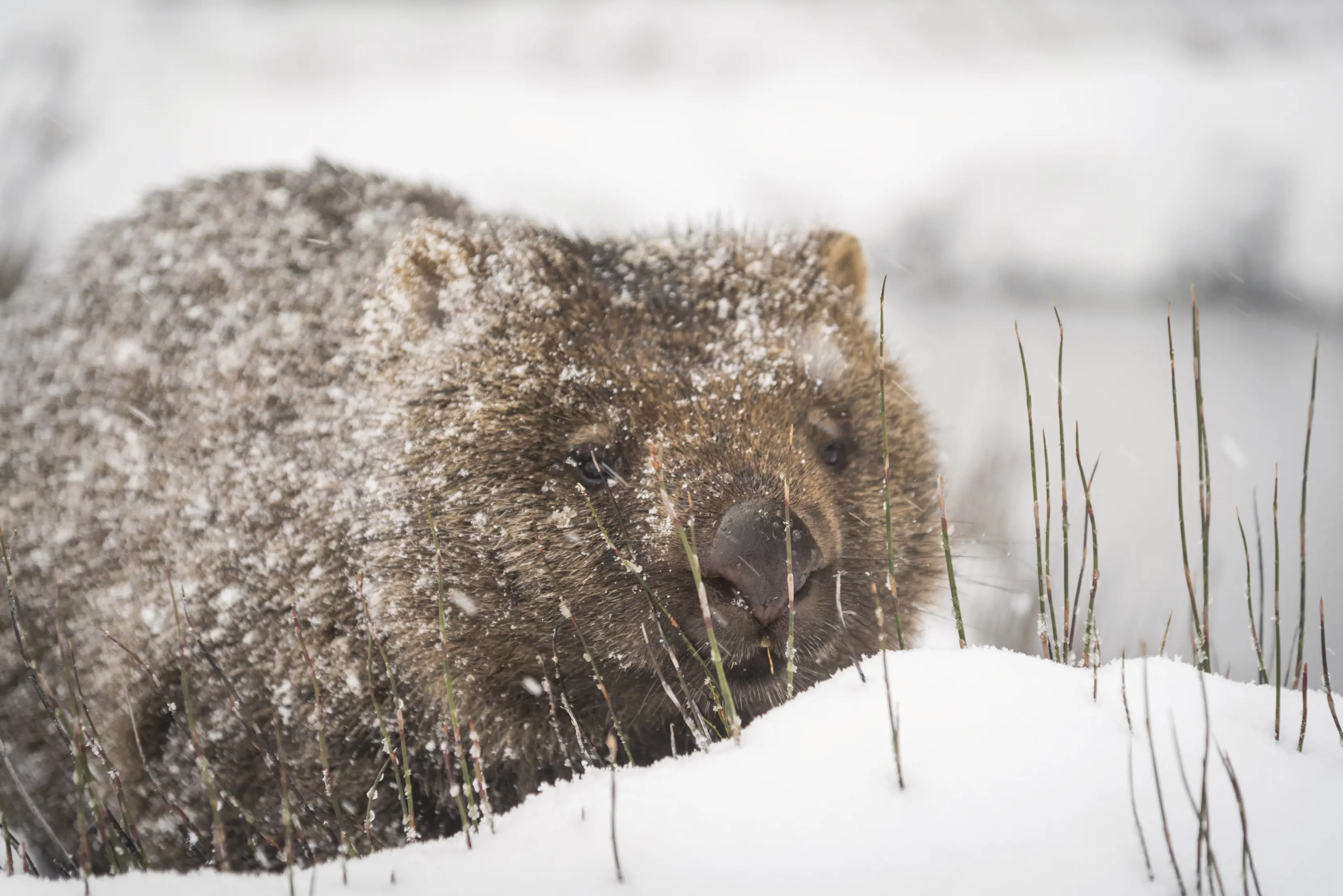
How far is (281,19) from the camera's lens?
13.1 m

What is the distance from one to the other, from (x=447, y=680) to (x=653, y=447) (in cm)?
79

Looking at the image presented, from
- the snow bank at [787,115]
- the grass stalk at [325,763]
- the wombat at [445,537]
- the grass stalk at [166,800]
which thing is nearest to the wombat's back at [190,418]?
the wombat at [445,537]

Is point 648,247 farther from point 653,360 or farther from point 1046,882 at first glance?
point 1046,882

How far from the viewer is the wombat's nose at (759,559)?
223cm

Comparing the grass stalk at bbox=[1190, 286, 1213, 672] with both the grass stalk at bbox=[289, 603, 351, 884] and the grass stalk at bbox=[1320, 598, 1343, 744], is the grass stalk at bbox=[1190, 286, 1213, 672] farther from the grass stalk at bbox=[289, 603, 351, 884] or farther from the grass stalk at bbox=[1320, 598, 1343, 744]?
the grass stalk at bbox=[289, 603, 351, 884]

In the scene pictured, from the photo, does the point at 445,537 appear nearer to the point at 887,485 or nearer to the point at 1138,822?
the point at 887,485

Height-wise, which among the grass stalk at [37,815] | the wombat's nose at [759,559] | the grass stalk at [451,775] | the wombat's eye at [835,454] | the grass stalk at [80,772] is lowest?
the grass stalk at [37,815]

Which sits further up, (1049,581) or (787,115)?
(787,115)

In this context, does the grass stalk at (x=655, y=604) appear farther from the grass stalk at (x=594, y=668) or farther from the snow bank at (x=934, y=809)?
the snow bank at (x=934, y=809)

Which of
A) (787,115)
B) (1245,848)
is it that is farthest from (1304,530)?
(787,115)

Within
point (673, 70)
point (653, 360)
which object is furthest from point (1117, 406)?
point (653, 360)

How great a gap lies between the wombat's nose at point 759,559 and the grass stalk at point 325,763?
3.23 feet

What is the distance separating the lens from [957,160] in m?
14.4

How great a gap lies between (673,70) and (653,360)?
530 inches
